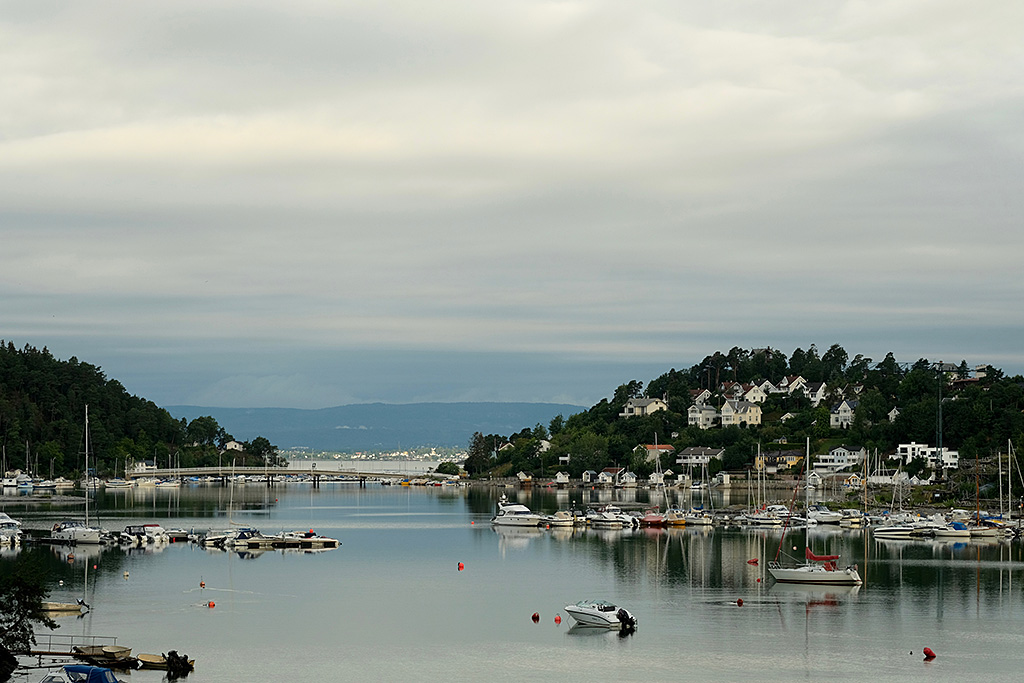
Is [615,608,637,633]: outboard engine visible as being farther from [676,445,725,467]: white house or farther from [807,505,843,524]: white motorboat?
[676,445,725,467]: white house

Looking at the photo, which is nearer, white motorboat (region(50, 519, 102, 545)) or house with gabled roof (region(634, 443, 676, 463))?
white motorboat (region(50, 519, 102, 545))

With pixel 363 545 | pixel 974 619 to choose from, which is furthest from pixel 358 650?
pixel 363 545

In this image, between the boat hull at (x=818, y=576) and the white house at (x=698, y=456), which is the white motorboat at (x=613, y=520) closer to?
the boat hull at (x=818, y=576)

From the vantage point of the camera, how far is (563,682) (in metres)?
44.0

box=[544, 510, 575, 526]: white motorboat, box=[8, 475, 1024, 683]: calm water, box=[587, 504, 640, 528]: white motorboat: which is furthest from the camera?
box=[544, 510, 575, 526]: white motorboat

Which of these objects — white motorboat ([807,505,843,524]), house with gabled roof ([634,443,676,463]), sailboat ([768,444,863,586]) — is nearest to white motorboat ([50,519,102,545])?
sailboat ([768,444,863,586])

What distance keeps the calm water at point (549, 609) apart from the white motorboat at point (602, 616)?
923 mm

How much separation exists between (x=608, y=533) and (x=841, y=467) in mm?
74146

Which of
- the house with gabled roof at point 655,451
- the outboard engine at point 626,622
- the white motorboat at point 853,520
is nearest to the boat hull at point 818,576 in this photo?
the outboard engine at point 626,622

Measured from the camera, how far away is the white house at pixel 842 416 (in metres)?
193

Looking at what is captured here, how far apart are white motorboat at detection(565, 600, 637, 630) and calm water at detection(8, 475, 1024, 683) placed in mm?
923

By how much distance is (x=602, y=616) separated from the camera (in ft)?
179

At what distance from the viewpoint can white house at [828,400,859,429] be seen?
193m

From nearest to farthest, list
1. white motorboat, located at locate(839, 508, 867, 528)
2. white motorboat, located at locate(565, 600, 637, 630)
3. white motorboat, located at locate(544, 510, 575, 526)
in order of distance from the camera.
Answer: white motorboat, located at locate(565, 600, 637, 630)
white motorboat, located at locate(544, 510, 575, 526)
white motorboat, located at locate(839, 508, 867, 528)
